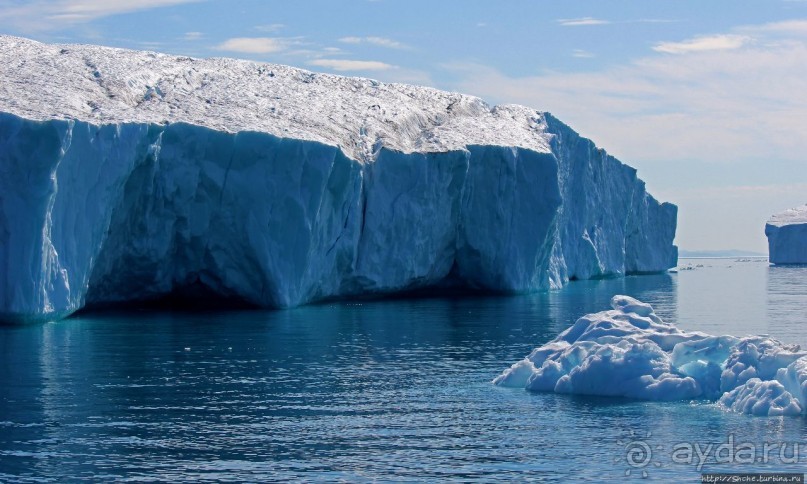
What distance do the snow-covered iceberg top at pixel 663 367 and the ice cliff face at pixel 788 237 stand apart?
6803cm

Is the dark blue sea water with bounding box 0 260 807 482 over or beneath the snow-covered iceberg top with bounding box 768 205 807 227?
beneath

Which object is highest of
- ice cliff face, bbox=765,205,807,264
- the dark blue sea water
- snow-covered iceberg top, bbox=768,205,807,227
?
snow-covered iceberg top, bbox=768,205,807,227

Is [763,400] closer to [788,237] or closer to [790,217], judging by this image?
[788,237]

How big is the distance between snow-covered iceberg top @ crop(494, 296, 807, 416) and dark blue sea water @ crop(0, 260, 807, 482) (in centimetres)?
32

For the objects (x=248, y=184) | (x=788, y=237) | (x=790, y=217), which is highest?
(x=790, y=217)

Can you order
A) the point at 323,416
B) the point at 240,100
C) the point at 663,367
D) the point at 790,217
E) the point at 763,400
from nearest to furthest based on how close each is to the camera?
the point at 763,400
the point at 323,416
the point at 663,367
the point at 240,100
the point at 790,217

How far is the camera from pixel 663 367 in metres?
13.2

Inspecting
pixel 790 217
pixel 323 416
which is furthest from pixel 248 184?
pixel 790 217

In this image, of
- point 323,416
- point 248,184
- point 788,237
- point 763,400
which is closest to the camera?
point 763,400

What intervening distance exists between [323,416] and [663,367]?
4.39m

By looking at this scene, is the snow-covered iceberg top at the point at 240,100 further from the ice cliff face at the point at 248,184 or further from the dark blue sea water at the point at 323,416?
the dark blue sea water at the point at 323,416

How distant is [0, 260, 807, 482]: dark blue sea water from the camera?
9516 millimetres

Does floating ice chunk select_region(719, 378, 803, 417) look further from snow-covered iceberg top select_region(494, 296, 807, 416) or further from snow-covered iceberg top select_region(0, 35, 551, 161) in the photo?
snow-covered iceberg top select_region(0, 35, 551, 161)

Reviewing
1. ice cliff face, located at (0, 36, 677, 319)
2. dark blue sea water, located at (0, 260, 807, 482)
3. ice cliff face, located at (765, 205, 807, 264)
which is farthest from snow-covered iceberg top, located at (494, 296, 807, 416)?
ice cliff face, located at (765, 205, 807, 264)
